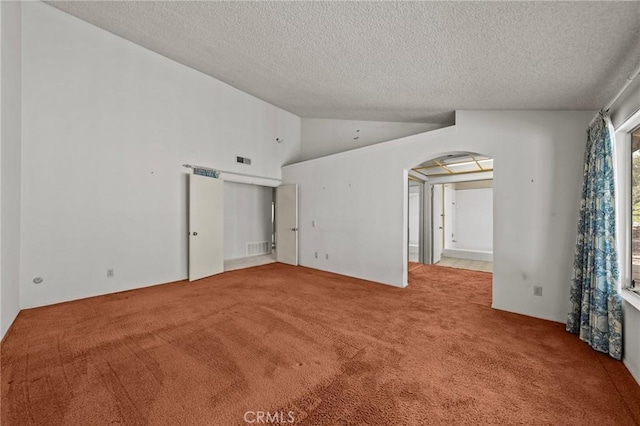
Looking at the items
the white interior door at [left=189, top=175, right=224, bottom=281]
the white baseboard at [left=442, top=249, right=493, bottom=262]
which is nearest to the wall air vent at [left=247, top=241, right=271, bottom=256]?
the white interior door at [left=189, top=175, right=224, bottom=281]

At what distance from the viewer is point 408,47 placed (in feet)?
8.38

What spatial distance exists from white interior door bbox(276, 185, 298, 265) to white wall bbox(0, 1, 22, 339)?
4371mm

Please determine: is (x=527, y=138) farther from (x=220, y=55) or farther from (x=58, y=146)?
(x=58, y=146)

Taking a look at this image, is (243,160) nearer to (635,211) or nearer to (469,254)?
(635,211)

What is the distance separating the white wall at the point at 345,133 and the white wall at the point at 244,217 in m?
1.62

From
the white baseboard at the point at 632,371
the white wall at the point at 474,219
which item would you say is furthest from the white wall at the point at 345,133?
the white wall at the point at 474,219

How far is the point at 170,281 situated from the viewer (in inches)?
180

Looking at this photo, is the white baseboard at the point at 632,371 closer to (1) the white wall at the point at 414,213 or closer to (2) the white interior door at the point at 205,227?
(2) the white interior door at the point at 205,227

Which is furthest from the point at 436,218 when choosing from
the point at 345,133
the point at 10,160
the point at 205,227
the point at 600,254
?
the point at 10,160

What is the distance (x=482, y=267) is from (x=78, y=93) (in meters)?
8.57

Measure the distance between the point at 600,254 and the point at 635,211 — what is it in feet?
1.55

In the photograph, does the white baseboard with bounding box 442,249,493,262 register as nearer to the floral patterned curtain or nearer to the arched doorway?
the arched doorway

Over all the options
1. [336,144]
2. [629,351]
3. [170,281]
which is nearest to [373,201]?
[336,144]

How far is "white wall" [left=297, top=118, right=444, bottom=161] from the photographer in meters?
5.25
